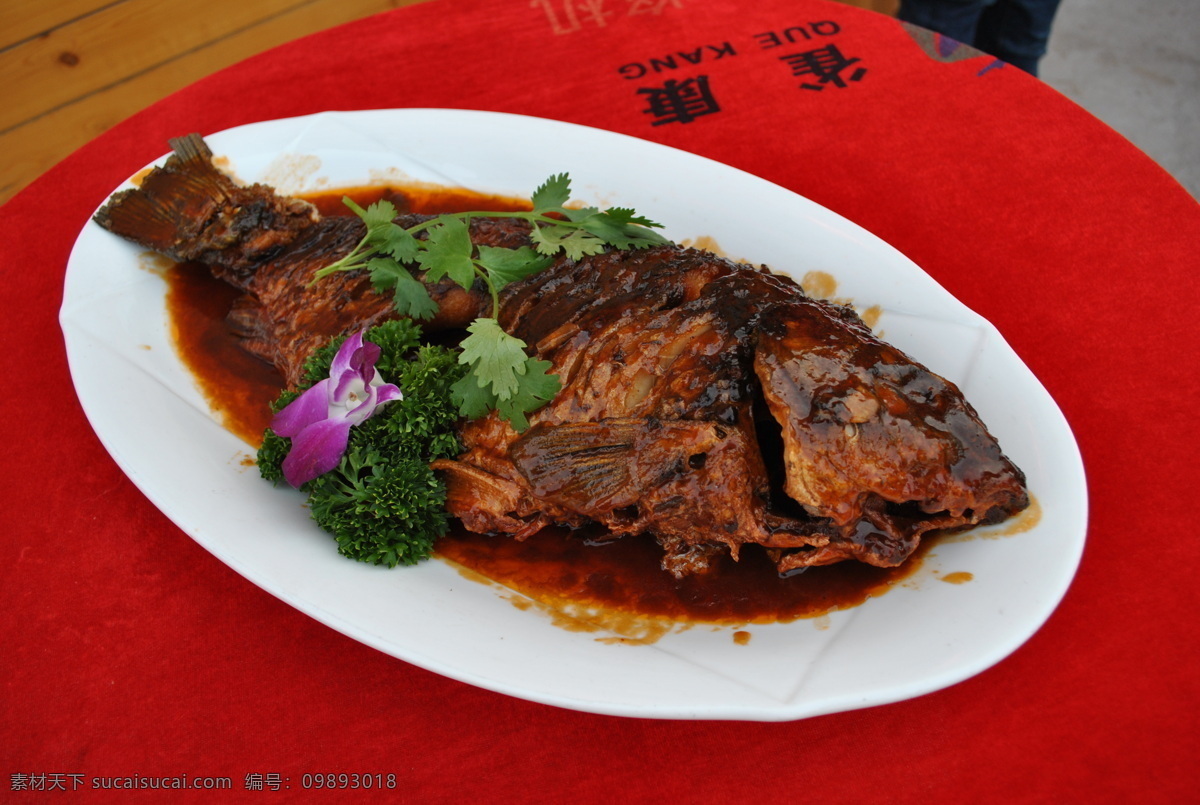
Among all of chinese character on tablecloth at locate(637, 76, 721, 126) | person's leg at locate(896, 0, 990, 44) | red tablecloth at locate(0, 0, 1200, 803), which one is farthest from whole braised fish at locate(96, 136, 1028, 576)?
person's leg at locate(896, 0, 990, 44)

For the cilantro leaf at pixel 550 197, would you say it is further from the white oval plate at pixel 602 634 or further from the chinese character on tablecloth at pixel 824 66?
the chinese character on tablecloth at pixel 824 66

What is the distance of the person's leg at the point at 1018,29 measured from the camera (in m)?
5.36

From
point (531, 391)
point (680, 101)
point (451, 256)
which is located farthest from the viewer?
point (680, 101)

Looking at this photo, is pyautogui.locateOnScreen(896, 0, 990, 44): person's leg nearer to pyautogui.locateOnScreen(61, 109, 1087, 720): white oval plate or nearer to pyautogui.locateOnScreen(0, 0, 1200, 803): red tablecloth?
pyautogui.locateOnScreen(0, 0, 1200, 803): red tablecloth

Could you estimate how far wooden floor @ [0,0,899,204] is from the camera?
222 inches

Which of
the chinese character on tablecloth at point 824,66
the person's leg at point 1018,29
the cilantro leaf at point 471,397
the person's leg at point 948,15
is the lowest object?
the person's leg at point 1018,29

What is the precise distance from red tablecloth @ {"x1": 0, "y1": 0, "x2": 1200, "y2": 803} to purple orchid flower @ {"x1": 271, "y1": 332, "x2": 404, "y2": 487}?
42 centimetres

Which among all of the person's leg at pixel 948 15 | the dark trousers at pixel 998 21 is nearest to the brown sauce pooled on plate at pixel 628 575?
the dark trousers at pixel 998 21

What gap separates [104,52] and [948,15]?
17.9ft

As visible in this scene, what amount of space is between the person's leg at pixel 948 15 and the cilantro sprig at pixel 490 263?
3.52 meters

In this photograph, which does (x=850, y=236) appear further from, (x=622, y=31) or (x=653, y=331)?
(x=622, y=31)

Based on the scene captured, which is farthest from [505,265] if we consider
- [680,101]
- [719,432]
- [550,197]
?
[680,101]

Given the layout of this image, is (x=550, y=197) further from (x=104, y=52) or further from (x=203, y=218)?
(x=104, y=52)

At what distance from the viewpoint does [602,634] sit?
7.66ft
